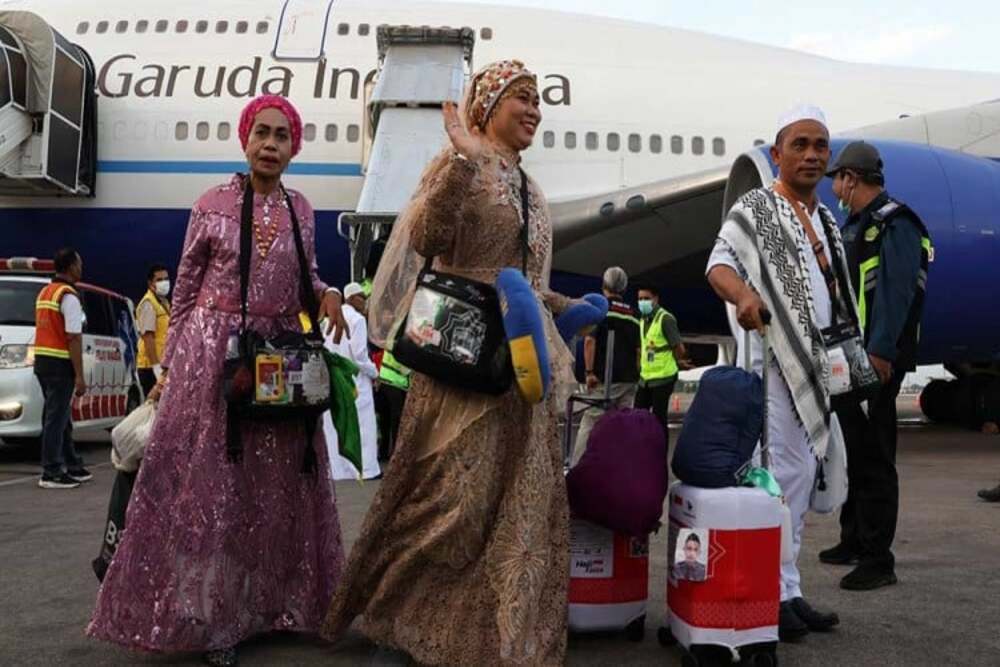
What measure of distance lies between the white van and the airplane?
153 cm

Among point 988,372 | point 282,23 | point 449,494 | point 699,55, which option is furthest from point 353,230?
point 449,494

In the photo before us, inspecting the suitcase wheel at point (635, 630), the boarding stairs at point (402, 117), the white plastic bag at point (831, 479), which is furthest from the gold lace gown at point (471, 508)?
the boarding stairs at point (402, 117)

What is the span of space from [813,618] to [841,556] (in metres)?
1.04

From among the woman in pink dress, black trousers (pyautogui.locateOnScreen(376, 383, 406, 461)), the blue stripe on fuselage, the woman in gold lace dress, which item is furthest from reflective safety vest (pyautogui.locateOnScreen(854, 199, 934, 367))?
the blue stripe on fuselage

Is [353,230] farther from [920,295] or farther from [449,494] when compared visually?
[449,494]

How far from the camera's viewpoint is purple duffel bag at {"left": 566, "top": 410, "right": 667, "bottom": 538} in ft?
7.79

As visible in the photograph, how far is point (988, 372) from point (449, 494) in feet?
29.6

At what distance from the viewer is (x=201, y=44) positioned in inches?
420

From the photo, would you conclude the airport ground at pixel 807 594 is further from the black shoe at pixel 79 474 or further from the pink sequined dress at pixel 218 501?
the black shoe at pixel 79 474

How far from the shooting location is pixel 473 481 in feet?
7.38

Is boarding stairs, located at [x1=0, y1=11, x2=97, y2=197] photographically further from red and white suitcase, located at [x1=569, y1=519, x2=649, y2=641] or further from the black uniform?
red and white suitcase, located at [x1=569, y1=519, x2=649, y2=641]

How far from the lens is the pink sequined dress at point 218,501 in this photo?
2387mm

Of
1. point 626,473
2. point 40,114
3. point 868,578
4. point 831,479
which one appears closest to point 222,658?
point 626,473

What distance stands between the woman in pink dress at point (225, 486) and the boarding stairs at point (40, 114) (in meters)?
7.56
